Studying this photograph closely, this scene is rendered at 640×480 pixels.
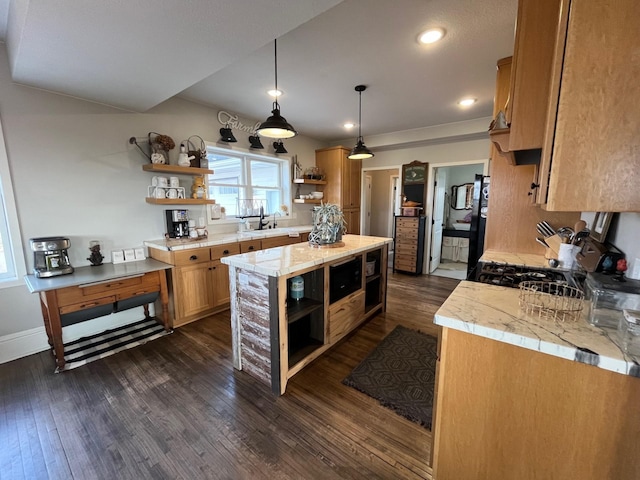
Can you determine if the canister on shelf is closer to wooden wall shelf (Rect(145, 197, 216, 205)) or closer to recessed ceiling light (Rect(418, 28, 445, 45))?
wooden wall shelf (Rect(145, 197, 216, 205))

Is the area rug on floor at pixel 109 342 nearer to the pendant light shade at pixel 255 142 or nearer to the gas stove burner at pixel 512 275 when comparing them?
the pendant light shade at pixel 255 142

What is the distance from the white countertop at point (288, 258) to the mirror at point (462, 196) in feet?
14.6

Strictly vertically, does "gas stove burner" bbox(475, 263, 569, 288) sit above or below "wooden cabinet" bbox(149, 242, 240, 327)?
above

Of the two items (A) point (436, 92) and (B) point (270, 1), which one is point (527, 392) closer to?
(B) point (270, 1)

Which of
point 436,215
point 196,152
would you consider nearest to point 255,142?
point 196,152

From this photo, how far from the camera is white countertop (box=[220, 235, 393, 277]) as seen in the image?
1.80m

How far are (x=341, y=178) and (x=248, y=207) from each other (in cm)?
192

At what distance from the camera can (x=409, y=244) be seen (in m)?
5.02

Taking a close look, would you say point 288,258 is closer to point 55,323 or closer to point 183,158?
point 55,323

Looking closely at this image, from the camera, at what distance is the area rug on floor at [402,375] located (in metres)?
1.80

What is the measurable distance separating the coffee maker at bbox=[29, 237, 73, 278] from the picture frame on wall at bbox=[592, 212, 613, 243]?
13.5ft

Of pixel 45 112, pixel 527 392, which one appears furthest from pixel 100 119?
pixel 527 392

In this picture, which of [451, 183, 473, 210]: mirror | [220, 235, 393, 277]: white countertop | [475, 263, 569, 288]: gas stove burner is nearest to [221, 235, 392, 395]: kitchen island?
[220, 235, 393, 277]: white countertop

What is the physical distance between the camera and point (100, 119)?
8.85ft
